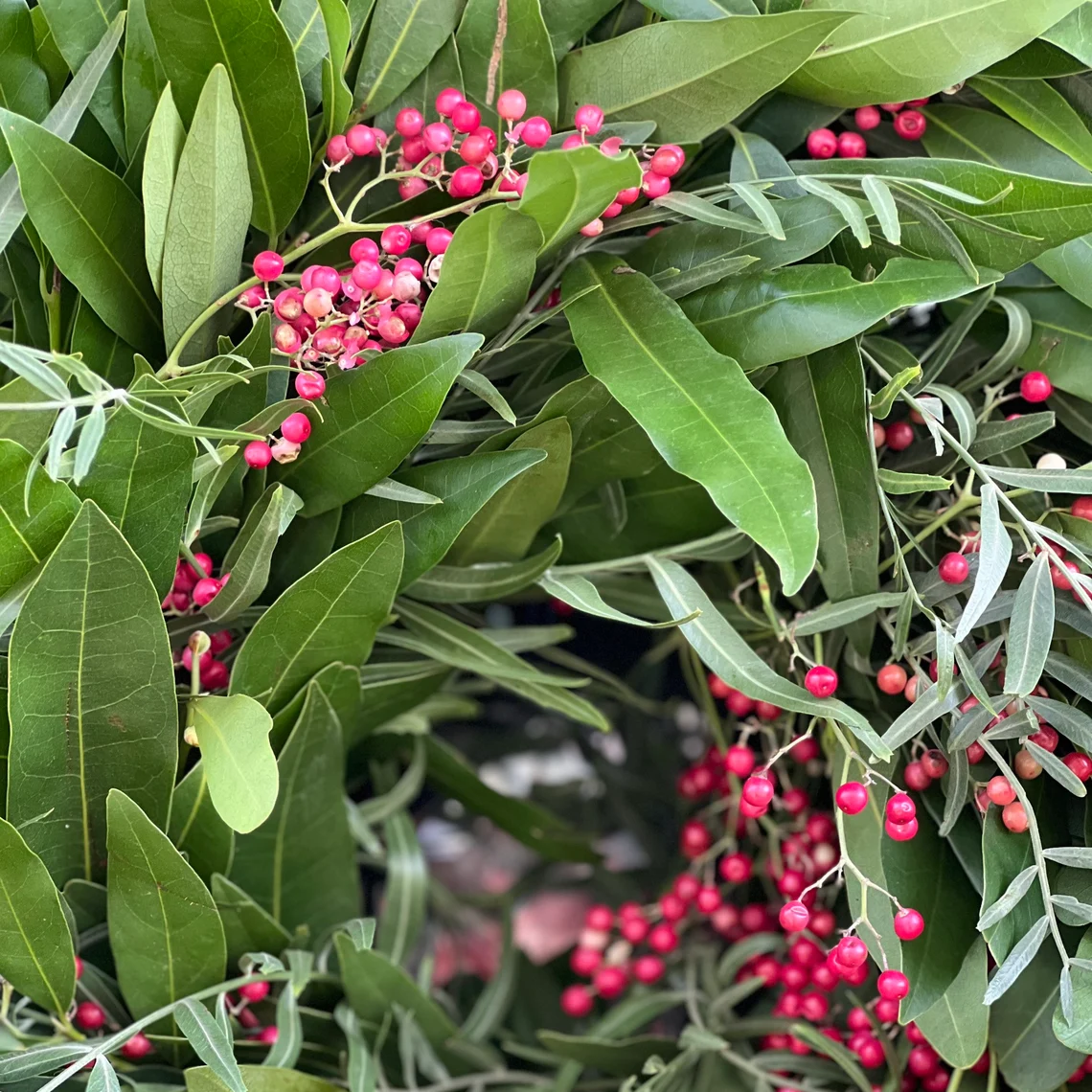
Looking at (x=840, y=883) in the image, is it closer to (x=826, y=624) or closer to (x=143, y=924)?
(x=826, y=624)

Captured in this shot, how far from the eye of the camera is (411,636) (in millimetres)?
570

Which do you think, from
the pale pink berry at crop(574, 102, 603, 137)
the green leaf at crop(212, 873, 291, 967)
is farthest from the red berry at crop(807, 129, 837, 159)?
the green leaf at crop(212, 873, 291, 967)

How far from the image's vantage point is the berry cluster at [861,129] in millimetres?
514

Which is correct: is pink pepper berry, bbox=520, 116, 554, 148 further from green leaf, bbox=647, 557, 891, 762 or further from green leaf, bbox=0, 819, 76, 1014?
green leaf, bbox=0, 819, 76, 1014

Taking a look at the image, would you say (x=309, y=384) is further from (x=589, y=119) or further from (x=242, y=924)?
(x=242, y=924)

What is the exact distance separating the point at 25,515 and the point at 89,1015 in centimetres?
26

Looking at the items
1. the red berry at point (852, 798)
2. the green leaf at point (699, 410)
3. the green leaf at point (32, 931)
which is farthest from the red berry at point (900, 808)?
the green leaf at point (32, 931)

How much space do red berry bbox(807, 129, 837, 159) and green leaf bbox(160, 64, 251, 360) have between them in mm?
253

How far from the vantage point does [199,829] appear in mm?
524

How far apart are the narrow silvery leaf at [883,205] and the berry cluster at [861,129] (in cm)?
8

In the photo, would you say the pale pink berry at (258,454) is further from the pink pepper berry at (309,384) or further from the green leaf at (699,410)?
the green leaf at (699,410)

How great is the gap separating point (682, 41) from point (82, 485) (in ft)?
1.00

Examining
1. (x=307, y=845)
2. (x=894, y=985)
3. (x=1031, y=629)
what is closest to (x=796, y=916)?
(x=894, y=985)

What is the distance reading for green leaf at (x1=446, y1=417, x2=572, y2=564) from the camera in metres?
0.49
